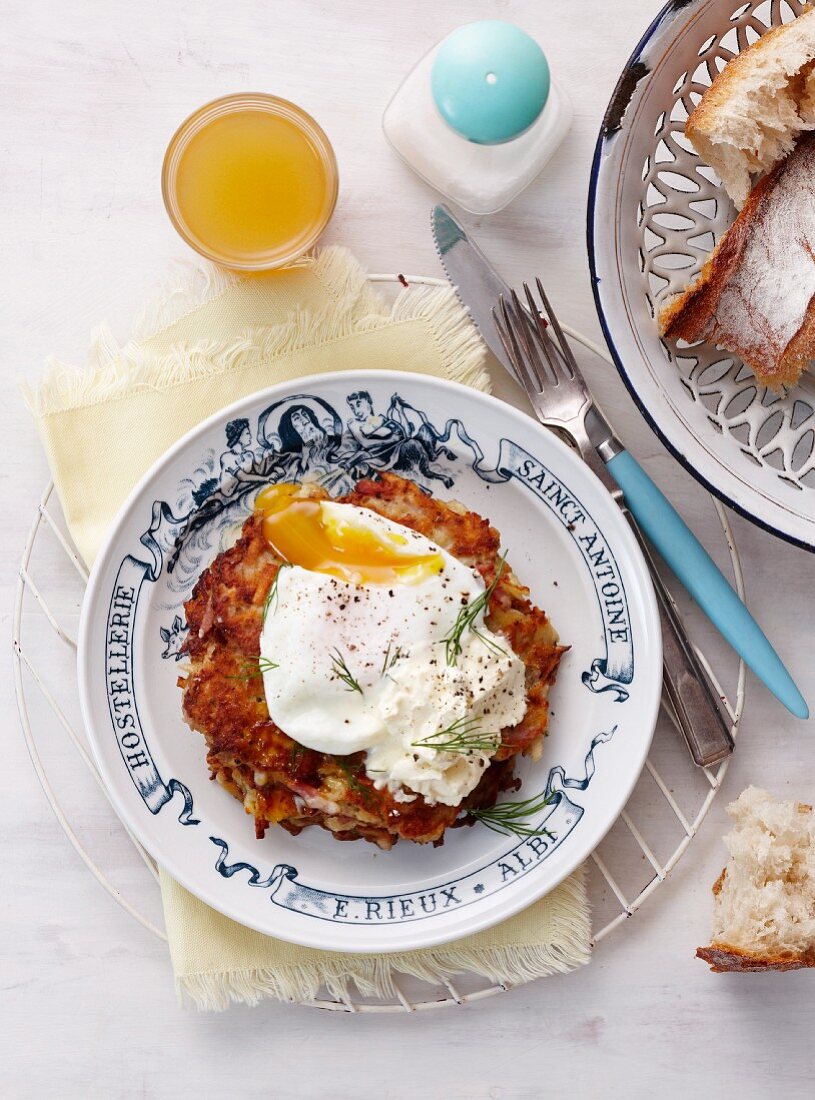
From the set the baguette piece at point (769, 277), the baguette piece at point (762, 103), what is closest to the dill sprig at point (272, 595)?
the baguette piece at point (769, 277)

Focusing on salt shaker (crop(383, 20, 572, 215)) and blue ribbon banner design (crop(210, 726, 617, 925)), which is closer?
salt shaker (crop(383, 20, 572, 215))

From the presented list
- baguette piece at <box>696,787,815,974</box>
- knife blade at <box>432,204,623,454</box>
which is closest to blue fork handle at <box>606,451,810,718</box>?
knife blade at <box>432,204,623,454</box>

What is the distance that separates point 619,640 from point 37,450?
6.37 ft

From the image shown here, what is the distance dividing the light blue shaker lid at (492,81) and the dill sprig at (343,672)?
5.14ft

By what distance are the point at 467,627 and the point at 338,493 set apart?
689 mm

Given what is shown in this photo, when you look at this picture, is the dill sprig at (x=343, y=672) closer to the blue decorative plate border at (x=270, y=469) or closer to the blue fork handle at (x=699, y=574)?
the blue decorative plate border at (x=270, y=469)

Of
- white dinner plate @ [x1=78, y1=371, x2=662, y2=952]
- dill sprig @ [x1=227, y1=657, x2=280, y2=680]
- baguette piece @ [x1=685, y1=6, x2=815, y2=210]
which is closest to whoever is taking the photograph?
baguette piece @ [x1=685, y1=6, x2=815, y2=210]

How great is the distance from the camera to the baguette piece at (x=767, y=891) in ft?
9.13

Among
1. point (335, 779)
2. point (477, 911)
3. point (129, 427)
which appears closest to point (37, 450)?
point (129, 427)

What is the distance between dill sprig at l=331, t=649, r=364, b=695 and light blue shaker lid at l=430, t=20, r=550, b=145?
157 centimetres

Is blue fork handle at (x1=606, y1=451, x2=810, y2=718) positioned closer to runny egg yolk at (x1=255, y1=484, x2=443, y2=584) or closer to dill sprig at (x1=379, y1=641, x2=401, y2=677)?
runny egg yolk at (x1=255, y1=484, x2=443, y2=584)

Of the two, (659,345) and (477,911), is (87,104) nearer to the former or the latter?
(659,345)

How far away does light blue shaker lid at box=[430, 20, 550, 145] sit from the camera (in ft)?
8.86

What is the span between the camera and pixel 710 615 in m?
2.90
